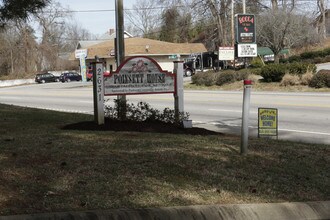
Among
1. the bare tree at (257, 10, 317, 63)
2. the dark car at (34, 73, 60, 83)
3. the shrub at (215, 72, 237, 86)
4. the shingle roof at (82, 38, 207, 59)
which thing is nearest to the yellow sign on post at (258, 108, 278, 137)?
the shrub at (215, 72, 237, 86)

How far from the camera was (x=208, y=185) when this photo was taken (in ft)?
16.0

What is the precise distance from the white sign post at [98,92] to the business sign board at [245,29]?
856 inches

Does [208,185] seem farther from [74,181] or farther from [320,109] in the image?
[320,109]

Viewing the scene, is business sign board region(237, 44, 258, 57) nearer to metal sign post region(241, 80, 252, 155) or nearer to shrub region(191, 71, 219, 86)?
shrub region(191, 71, 219, 86)

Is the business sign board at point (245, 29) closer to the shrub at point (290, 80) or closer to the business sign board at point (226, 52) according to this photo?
the business sign board at point (226, 52)

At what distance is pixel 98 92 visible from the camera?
8961 mm

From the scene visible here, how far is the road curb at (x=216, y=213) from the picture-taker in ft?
12.3

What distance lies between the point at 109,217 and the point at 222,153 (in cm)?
298

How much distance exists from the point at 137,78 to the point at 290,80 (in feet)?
62.6

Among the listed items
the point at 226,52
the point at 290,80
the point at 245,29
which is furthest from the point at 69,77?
the point at 290,80

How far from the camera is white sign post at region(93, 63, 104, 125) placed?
8.87 m

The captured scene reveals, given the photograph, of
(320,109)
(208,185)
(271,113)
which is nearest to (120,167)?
(208,185)

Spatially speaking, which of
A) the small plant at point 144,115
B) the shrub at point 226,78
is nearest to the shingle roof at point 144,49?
the shrub at point 226,78

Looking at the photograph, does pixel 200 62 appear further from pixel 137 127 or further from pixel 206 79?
pixel 137 127
